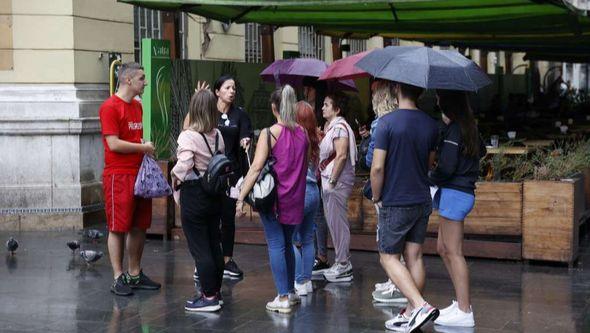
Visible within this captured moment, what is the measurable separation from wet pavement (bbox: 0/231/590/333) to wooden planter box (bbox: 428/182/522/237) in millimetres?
338

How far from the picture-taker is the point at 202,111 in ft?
25.9

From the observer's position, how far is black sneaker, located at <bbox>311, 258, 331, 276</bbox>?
9438 millimetres

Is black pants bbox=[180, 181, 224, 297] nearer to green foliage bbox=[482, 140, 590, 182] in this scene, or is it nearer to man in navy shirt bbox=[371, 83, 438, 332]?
man in navy shirt bbox=[371, 83, 438, 332]

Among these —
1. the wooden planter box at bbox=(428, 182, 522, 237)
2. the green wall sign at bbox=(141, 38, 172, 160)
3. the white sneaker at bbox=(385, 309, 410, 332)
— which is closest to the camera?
the white sneaker at bbox=(385, 309, 410, 332)

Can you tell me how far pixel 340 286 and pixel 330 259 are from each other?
1357 millimetres

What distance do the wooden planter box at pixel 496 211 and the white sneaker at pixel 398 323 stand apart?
2.75 metres

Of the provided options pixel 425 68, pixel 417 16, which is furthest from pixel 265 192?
pixel 417 16

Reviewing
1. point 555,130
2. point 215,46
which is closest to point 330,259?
point 215,46

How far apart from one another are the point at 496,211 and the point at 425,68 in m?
3.39

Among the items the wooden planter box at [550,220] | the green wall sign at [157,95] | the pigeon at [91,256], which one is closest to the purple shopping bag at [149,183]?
the pigeon at [91,256]

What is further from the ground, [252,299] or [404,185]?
[404,185]

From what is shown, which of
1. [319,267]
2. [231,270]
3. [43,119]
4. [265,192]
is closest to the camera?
[265,192]

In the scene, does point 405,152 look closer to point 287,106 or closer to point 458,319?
point 287,106

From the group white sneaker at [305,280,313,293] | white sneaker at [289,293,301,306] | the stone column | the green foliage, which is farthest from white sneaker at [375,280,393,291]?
the stone column
